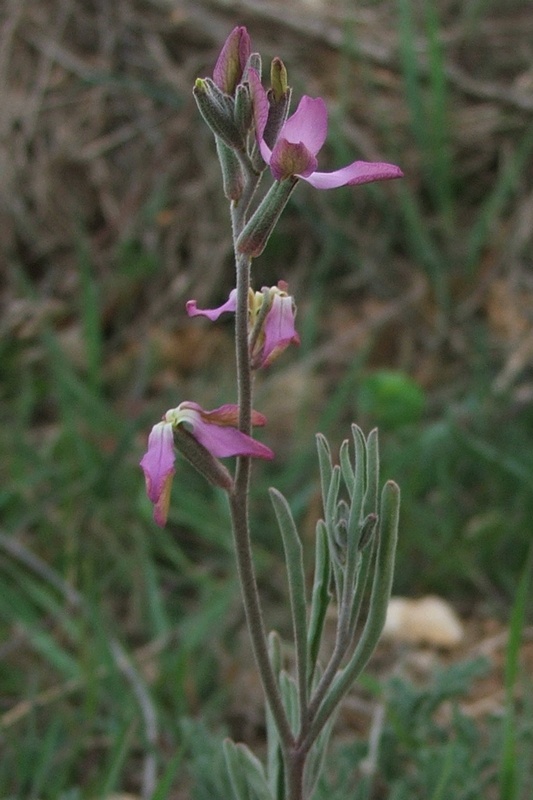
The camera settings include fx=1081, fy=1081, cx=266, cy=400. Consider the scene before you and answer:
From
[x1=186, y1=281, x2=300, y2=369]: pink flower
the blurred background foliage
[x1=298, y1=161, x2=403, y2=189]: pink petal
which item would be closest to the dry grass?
the blurred background foliage

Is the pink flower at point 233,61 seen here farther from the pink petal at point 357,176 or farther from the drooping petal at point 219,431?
the drooping petal at point 219,431

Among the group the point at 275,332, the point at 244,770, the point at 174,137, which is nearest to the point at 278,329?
the point at 275,332

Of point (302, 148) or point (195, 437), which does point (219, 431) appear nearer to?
point (195, 437)

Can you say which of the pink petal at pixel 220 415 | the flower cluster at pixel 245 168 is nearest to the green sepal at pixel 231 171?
the flower cluster at pixel 245 168

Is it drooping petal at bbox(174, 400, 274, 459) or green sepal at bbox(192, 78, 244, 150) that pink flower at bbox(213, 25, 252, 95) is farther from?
drooping petal at bbox(174, 400, 274, 459)

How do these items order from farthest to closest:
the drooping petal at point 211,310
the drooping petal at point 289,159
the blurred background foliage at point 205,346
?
the blurred background foliage at point 205,346 < the drooping petal at point 211,310 < the drooping petal at point 289,159

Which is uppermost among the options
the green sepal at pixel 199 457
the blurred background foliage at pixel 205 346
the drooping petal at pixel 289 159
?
the blurred background foliage at pixel 205 346
